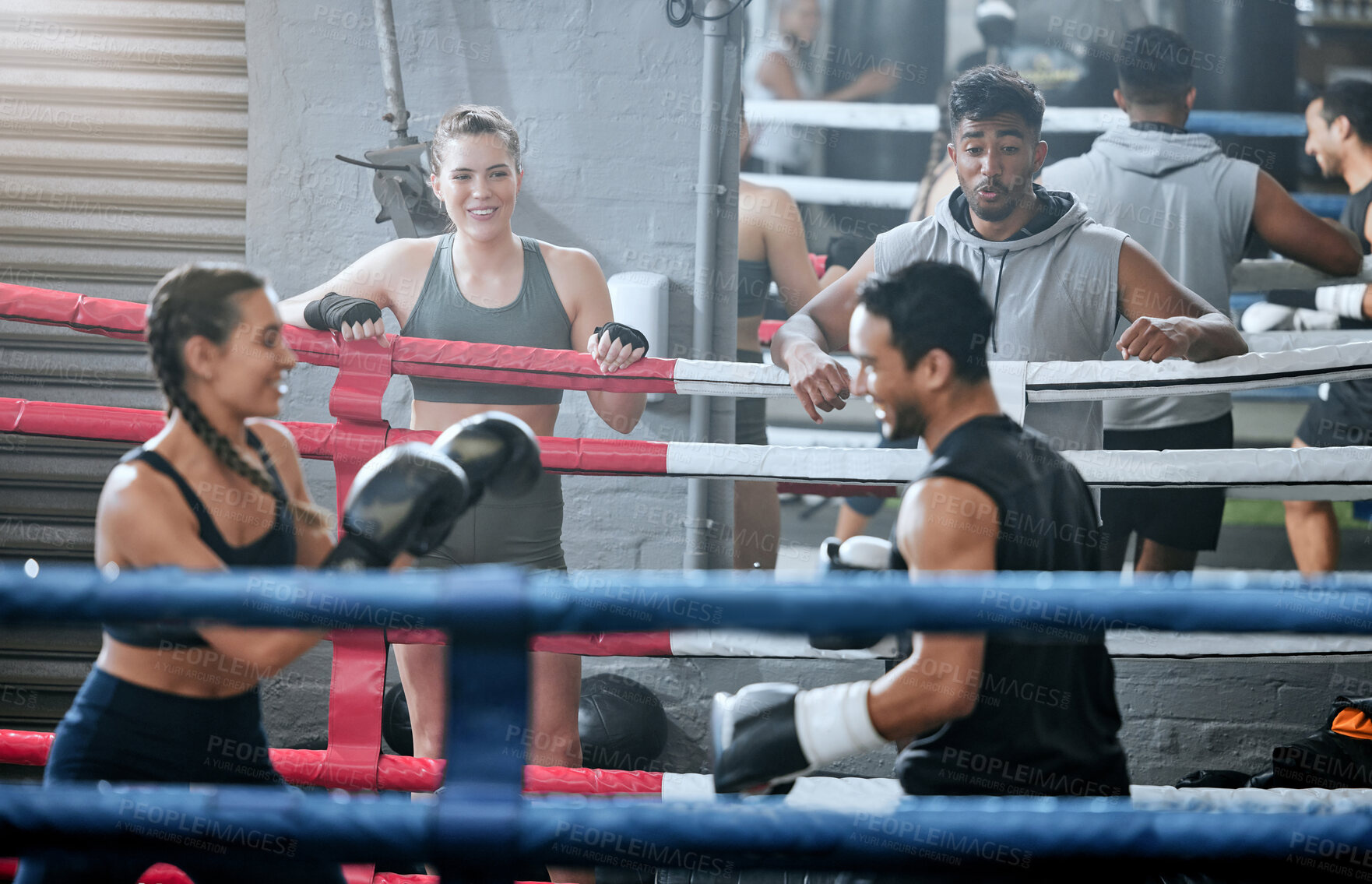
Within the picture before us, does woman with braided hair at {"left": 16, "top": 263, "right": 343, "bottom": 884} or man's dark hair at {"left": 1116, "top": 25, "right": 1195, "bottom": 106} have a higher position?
man's dark hair at {"left": 1116, "top": 25, "right": 1195, "bottom": 106}

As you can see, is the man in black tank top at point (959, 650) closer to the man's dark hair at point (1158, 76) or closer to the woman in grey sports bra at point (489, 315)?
the woman in grey sports bra at point (489, 315)

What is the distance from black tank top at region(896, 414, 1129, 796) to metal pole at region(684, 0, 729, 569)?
61.4 inches

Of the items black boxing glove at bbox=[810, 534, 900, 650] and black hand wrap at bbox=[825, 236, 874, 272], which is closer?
black boxing glove at bbox=[810, 534, 900, 650]

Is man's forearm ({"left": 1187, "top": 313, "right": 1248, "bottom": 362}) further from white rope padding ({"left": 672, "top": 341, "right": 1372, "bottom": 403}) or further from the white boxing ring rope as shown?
the white boxing ring rope

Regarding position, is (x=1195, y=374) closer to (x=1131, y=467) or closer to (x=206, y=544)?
(x=1131, y=467)

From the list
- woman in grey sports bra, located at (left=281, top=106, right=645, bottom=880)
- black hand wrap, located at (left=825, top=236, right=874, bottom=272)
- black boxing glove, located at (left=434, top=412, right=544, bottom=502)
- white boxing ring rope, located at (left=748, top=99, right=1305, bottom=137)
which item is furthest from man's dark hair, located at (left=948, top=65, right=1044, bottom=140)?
white boxing ring rope, located at (left=748, top=99, right=1305, bottom=137)

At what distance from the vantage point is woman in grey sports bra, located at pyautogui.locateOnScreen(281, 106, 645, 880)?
2176mm

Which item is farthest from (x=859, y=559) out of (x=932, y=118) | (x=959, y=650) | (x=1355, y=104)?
(x=932, y=118)

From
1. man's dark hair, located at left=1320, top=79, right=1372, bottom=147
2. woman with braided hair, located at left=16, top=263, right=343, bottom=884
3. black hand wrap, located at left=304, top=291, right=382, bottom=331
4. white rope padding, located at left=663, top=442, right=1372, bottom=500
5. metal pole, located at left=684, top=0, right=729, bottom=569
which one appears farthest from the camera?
man's dark hair, located at left=1320, top=79, right=1372, bottom=147

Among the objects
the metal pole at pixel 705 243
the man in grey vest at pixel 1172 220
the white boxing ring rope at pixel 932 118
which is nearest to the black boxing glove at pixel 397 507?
the metal pole at pixel 705 243

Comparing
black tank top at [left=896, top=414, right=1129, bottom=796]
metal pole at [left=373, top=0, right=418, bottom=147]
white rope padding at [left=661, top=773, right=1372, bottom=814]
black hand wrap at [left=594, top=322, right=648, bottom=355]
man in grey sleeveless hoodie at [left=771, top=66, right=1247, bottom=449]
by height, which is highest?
metal pole at [left=373, top=0, right=418, bottom=147]

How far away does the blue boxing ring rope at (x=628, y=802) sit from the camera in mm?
907

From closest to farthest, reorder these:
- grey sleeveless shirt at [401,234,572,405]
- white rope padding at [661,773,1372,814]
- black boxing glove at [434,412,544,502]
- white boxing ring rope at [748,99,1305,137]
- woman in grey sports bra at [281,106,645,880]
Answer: black boxing glove at [434,412,544,502] → white rope padding at [661,773,1372,814] → woman in grey sports bra at [281,106,645,880] → grey sleeveless shirt at [401,234,572,405] → white boxing ring rope at [748,99,1305,137]

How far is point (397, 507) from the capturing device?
136cm
